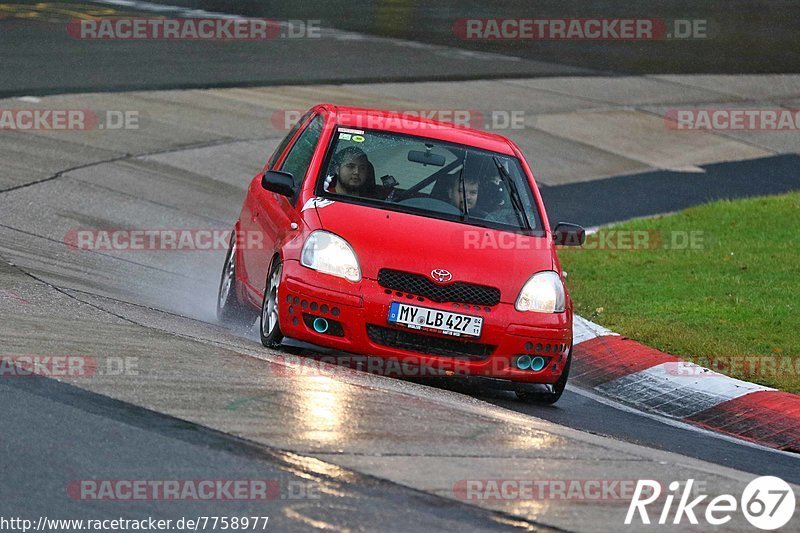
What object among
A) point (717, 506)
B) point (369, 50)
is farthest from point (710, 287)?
point (369, 50)

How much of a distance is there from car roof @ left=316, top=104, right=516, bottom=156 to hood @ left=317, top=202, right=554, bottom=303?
3.04 feet

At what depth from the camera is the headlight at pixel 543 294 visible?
8508 mm

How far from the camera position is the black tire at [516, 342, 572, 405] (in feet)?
28.9

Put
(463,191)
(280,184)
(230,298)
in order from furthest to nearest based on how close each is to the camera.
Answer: (230,298)
(463,191)
(280,184)

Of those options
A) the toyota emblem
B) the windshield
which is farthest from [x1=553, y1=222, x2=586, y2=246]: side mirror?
the toyota emblem

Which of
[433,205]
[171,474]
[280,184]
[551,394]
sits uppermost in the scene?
[280,184]

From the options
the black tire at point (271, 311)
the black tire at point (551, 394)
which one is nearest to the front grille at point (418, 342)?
the black tire at point (271, 311)

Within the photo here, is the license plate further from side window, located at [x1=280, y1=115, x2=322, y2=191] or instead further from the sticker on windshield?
side window, located at [x1=280, y1=115, x2=322, y2=191]

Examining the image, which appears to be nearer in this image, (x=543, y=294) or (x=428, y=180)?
(x=543, y=294)

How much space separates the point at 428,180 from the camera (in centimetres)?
939

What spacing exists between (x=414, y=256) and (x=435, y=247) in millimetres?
187

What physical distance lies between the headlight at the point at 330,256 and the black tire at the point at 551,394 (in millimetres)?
1497

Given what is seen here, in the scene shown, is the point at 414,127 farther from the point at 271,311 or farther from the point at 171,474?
the point at 171,474

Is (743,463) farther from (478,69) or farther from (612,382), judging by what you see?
(478,69)
